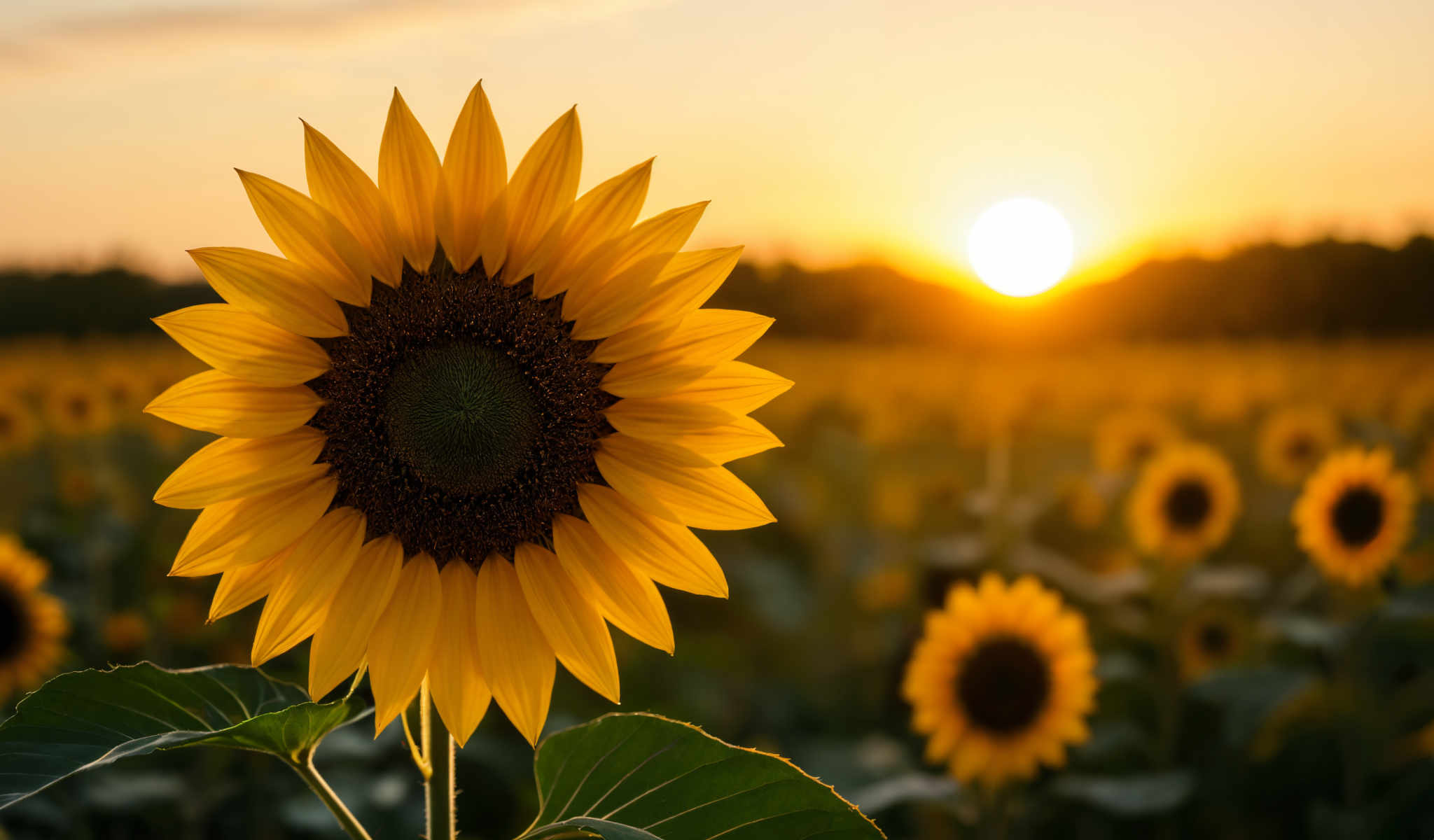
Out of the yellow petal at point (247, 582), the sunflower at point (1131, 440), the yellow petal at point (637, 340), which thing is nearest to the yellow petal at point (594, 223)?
the yellow petal at point (637, 340)

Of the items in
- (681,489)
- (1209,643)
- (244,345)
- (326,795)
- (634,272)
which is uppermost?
(634,272)

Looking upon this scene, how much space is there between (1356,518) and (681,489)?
4.48 metres

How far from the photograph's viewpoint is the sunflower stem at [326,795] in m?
1.39

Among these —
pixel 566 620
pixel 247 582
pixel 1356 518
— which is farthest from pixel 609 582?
pixel 1356 518

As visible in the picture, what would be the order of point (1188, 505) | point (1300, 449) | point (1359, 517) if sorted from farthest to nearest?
point (1300, 449)
point (1188, 505)
point (1359, 517)

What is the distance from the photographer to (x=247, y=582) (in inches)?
66.4

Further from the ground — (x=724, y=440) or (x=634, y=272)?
(x=634, y=272)

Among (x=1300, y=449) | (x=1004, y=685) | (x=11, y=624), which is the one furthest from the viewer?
(x=1300, y=449)

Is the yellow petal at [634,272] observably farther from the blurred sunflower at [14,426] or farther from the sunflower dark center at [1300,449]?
the blurred sunflower at [14,426]

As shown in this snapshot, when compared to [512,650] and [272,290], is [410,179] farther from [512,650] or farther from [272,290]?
[512,650]

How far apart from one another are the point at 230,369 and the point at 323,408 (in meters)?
0.16

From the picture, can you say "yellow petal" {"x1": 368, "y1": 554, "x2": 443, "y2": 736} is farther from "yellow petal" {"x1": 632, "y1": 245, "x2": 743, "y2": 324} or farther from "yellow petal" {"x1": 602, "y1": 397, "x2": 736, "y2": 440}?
"yellow petal" {"x1": 632, "y1": 245, "x2": 743, "y2": 324}

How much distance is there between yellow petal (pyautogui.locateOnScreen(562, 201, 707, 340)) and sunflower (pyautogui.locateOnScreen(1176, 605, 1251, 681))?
4615 mm

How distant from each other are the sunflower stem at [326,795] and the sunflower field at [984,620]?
14cm
